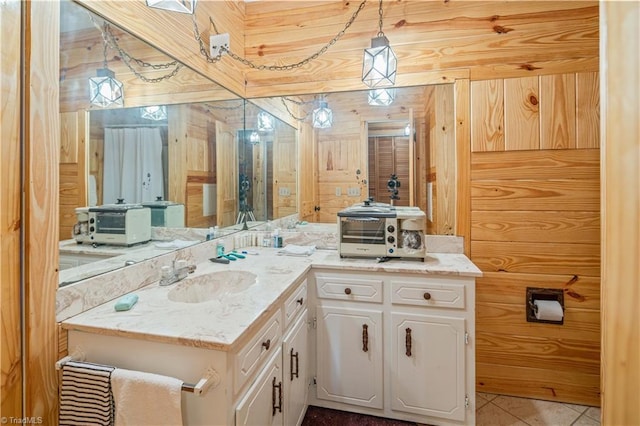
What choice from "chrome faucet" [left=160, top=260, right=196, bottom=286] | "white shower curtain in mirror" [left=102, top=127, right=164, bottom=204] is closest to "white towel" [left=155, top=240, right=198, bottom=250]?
"chrome faucet" [left=160, top=260, right=196, bottom=286]

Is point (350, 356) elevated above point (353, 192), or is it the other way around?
point (353, 192)

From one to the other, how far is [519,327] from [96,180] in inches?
99.8

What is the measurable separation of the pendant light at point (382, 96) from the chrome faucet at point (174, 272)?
171cm

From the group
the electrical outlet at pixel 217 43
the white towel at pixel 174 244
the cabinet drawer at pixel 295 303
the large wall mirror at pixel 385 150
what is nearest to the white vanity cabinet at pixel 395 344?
the cabinet drawer at pixel 295 303

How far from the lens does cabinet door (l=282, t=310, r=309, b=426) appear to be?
57.9 inches

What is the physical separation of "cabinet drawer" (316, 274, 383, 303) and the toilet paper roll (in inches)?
41.0

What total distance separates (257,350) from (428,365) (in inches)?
42.0

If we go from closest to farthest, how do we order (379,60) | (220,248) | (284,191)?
(379,60) → (220,248) → (284,191)

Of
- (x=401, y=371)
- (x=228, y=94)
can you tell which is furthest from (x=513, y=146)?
(x=228, y=94)

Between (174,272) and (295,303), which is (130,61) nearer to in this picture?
(174,272)

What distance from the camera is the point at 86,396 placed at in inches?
38.5

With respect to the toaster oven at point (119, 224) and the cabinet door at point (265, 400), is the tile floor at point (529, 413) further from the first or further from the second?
the toaster oven at point (119, 224)

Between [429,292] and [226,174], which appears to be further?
[226,174]

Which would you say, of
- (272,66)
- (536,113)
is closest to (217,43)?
(272,66)
